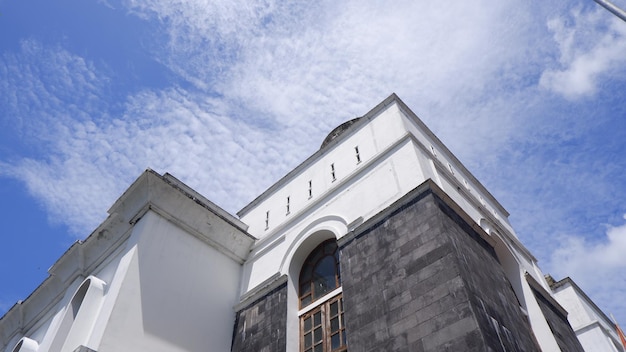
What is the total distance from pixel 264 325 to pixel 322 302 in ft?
5.05

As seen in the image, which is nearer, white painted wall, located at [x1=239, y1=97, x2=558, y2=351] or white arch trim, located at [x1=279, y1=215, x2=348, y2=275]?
white painted wall, located at [x1=239, y1=97, x2=558, y2=351]

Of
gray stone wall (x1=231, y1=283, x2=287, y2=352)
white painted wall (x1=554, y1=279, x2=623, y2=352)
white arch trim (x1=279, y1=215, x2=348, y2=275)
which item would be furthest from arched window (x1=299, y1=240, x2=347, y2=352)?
white painted wall (x1=554, y1=279, x2=623, y2=352)

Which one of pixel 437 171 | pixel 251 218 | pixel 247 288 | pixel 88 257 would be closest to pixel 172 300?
pixel 247 288

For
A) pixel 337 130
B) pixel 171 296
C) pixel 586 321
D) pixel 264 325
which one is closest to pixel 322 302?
pixel 264 325

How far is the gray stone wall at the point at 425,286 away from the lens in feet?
24.7

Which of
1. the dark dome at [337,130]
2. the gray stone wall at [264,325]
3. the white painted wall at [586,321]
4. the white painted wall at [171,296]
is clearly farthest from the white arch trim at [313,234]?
the white painted wall at [586,321]

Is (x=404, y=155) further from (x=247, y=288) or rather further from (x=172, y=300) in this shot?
(x=172, y=300)

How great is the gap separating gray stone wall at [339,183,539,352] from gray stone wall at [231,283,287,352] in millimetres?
2030

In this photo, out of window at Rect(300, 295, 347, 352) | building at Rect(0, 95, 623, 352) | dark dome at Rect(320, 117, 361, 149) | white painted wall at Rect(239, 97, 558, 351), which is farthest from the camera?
dark dome at Rect(320, 117, 361, 149)

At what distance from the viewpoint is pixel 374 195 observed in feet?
36.5

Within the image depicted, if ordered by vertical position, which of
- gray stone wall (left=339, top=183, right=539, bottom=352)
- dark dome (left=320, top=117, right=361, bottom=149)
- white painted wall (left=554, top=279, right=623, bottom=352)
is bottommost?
gray stone wall (left=339, top=183, right=539, bottom=352)

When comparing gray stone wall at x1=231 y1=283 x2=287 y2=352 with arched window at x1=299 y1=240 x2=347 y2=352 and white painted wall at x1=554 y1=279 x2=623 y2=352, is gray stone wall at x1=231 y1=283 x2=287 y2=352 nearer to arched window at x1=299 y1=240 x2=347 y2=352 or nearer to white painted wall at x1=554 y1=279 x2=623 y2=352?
arched window at x1=299 y1=240 x2=347 y2=352

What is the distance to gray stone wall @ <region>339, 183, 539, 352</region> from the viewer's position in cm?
753

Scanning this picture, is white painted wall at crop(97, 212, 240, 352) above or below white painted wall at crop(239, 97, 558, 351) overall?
below
